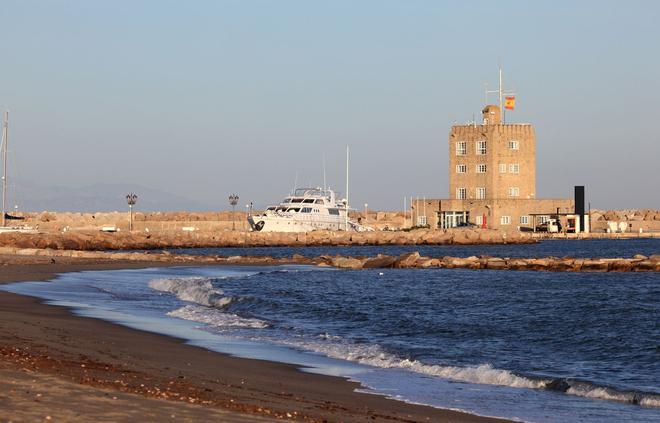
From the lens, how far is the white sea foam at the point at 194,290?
30.3m

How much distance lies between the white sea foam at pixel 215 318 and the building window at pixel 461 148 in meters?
78.2

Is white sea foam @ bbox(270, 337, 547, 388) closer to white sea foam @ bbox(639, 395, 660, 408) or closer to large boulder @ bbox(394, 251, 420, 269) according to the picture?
white sea foam @ bbox(639, 395, 660, 408)

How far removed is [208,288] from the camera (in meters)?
33.6

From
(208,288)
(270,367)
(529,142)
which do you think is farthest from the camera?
(529,142)

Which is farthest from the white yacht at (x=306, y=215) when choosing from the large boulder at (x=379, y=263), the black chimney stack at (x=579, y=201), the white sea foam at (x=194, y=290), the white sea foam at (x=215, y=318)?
the white sea foam at (x=215, y=318)

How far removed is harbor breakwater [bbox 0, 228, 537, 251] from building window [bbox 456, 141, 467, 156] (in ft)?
36.2

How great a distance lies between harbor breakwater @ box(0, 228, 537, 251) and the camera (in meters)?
71.1

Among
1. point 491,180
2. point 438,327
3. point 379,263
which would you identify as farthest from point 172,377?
point 491,180

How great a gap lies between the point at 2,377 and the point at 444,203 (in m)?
93.6

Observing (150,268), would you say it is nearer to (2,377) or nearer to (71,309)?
(71,309)

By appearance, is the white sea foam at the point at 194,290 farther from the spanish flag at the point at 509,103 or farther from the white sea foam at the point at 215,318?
the spanish flag at the point at 509,103

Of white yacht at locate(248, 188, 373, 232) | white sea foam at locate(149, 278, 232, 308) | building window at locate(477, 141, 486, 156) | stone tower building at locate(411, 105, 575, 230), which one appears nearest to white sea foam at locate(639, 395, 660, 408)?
white sea foam at locate(149, 278, 232, 308)

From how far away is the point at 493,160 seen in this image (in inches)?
3994

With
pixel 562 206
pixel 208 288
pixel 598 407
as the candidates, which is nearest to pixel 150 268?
pixel 208 288
